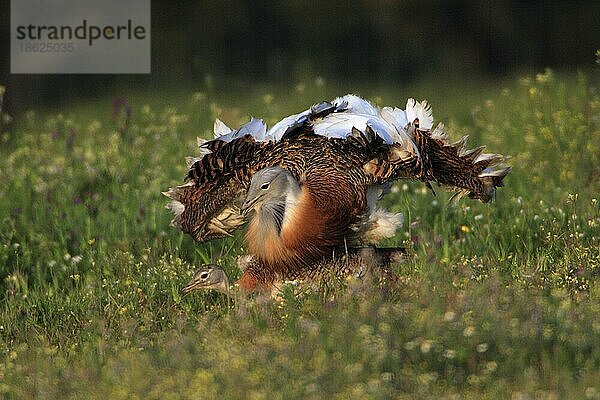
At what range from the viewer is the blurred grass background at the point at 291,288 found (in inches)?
159

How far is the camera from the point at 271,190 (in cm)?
509

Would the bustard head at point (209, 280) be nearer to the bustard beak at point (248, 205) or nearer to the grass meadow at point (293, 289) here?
the grass meadow at point (293, 289)

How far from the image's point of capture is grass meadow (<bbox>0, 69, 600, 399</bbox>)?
13.0 ft

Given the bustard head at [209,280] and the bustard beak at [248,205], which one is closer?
the bustard beak at [248,205]

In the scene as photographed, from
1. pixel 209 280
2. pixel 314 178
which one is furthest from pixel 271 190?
pixel 209 280

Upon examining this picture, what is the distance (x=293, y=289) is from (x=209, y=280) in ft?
2.04

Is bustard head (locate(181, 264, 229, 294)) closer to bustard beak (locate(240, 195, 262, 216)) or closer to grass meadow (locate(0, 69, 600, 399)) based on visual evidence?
grass meadow (locate(0, 69, 600, 399))

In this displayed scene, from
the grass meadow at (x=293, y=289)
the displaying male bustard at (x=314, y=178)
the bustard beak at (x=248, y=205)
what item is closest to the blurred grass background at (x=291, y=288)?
the grass meadow at (x=293, y=289)

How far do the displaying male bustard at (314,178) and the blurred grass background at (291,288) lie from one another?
13.7 inches

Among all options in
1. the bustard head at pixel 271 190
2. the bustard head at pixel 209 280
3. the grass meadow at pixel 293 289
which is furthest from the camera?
the bustard head at pixel 209 280

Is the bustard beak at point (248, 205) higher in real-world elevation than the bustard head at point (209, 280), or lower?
higher

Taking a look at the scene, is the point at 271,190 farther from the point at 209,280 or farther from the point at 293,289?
the point at 209,280

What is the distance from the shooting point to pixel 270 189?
16.7ft

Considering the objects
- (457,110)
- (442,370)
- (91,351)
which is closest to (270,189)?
(91,351)
